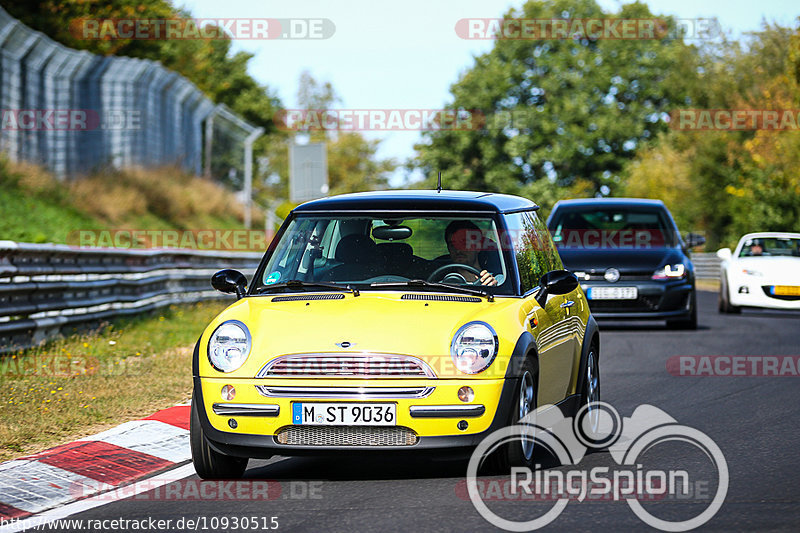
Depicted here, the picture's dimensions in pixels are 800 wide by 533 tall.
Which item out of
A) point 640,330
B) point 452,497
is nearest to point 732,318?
point 640,330

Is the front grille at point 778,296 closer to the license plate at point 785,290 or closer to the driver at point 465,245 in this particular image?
the license plate at point 785,290

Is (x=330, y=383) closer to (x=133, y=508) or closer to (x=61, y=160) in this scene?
(x=133, y=508)

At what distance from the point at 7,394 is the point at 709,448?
16.9 ft

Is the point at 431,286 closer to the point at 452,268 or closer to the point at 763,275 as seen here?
the point at 452,268

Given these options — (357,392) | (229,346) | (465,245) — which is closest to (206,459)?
(229,346)

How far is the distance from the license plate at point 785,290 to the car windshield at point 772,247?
1.01 m

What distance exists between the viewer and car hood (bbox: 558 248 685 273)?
58.3 feet

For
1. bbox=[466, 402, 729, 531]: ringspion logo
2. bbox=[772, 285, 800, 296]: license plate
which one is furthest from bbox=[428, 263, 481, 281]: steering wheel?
bbox=[772, 285, 800, 296]: license plate

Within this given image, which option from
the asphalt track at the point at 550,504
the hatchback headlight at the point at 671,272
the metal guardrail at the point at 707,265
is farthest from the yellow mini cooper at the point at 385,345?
the metal guardrail at the point at 707,265

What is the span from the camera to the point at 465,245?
8.10 metres

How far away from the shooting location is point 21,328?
12.7m

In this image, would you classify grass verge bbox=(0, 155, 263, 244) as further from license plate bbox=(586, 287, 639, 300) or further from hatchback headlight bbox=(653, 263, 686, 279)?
hatchback headlight bbox=(653, 263, 686, 279)

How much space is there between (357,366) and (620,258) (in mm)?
11426

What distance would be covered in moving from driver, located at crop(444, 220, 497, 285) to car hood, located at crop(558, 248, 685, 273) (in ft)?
31.6
